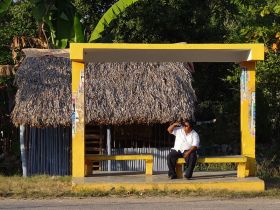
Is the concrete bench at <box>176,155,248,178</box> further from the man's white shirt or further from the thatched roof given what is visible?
the thatched roof

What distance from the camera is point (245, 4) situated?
18406mm

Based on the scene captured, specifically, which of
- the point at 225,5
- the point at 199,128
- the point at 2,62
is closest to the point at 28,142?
the point at 2,62

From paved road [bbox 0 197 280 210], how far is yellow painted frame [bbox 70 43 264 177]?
1.77 metres

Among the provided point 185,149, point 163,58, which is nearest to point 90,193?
point 185,149

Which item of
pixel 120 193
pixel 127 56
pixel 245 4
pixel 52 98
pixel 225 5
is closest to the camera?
pixel 120 193

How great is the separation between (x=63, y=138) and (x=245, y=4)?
667 cm

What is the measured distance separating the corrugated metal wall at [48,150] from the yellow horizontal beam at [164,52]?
4.43 metres

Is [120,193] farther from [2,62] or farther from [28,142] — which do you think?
[2,62]

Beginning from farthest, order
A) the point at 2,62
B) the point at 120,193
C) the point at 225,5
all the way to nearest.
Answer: the point at 225,5 < the point at 2,62 < the point at 120,193

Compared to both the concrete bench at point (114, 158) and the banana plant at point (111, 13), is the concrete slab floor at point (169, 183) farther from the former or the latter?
the banana plant at point (111, 13)

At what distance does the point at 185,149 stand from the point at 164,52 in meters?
2.14

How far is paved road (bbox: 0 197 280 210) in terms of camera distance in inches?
416

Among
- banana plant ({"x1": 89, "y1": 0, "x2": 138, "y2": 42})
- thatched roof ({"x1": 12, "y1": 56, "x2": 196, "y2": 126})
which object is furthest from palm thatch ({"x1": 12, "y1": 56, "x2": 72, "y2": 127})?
banana plant ({"x1": 89, "y1": 0, "x2": 138, "y2": 42})

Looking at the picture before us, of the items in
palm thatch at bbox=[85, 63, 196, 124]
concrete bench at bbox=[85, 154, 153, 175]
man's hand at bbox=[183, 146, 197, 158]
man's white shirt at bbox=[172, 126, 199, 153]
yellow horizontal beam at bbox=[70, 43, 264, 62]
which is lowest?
concrete bench at bbox=[85, 154, 153, 175]
